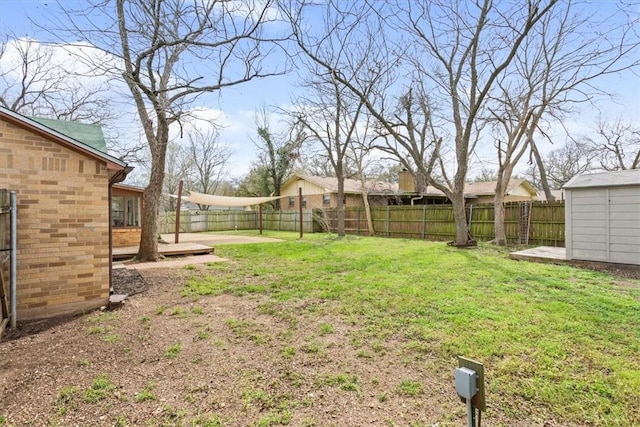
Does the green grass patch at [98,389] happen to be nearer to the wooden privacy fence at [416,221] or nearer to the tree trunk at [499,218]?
the tree trunk at [499,218]

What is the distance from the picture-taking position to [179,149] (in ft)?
98.8

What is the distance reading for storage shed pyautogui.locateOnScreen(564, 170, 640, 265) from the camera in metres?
6.59

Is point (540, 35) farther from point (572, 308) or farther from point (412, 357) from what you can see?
point (412, 357)

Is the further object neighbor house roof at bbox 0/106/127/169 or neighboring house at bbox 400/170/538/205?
neighboring house at bbox 400/170/538/205

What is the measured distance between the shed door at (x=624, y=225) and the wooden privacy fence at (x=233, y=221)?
14.1 metres

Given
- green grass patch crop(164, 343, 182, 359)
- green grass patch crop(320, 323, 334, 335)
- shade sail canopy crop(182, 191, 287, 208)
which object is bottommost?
green grass patch crop(164, 343, 182, 359)

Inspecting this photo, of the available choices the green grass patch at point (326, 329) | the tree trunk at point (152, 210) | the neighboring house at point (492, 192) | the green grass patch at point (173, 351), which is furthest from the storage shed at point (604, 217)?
the neighboring house at point (492, 192)

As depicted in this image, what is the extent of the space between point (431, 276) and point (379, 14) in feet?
20.1

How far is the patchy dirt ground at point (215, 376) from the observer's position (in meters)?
2.26

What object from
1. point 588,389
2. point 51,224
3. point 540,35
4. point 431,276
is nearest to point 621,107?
point 540,35

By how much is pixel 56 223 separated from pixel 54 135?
111 centimetres

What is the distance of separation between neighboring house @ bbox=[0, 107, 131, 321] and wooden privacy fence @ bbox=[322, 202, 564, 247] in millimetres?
11575

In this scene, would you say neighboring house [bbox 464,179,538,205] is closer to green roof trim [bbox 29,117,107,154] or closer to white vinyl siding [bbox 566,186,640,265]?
white vinyl siding [bbox 566,186,640,265]

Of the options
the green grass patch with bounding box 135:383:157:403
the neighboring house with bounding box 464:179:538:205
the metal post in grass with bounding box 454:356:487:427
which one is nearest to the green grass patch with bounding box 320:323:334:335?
the green grass patch with bounding box 135:383:157:403
